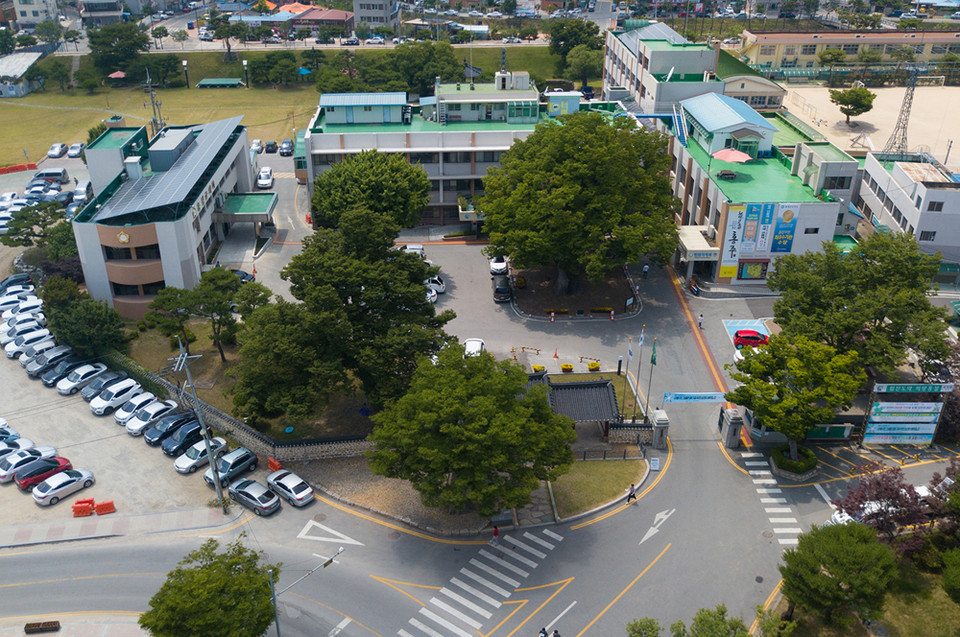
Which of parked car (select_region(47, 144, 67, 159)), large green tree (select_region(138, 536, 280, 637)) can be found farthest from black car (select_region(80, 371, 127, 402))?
parked car (select_region(47, 144, 67, 159))

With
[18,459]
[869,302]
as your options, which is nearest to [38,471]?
[18,459]

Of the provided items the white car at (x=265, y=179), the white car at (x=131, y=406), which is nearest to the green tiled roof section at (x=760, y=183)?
the white car at (x=265, y=179)

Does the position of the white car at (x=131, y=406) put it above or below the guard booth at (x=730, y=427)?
below

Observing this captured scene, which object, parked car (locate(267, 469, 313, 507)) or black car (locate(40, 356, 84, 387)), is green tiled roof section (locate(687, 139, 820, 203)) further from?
black car (locate(40, 356, 84, 387))

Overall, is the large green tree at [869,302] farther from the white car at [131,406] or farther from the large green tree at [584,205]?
the white car at [131,406]

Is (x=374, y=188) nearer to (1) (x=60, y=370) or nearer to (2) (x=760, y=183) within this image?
(1) (x=60, y=370)
